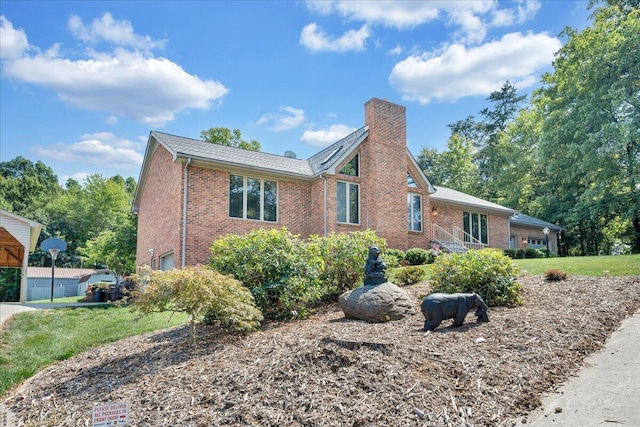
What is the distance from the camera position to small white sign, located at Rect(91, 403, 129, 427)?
3.82 m

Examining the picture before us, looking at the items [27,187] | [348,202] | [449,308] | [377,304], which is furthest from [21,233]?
[27,187]

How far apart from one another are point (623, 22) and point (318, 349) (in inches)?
929

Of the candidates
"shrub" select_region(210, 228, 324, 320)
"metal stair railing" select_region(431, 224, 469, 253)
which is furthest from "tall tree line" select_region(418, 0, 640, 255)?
"shrub" select_region(210, 228, 324, 320)

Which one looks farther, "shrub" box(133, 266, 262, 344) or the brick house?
the brick house

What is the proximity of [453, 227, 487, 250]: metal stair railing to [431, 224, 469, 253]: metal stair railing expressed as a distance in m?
0.58

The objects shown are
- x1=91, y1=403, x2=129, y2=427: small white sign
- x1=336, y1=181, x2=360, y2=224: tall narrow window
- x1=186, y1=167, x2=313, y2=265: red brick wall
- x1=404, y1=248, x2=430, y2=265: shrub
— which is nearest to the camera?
x1=91, y1=403, x2=129, y2=427: small white sign

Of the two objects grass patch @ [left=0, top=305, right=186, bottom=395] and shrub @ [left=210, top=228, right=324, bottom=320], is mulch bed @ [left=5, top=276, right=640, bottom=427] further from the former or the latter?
shrub @ [left=210, top=228, right=324, bottom=320]

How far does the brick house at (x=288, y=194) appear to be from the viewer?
1402 centimetres

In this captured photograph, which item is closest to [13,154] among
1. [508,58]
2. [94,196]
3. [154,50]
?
[94,196]

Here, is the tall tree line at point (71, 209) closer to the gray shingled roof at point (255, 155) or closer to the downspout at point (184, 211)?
the gray shingled roof at point (255, 155)

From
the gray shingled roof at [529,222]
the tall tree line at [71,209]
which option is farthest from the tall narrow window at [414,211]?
the tall tree line at [71,209]

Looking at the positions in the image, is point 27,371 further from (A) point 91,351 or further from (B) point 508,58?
(B) point 508,58

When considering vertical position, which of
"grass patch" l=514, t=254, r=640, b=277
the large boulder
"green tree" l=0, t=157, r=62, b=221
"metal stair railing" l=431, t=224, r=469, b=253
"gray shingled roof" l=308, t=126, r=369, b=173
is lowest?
the large boulder

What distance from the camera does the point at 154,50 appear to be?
13008mm
